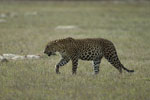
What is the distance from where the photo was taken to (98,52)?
1374 cm

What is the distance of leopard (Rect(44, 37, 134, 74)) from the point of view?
1345cm

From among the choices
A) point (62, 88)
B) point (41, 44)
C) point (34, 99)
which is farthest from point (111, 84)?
point (41, 44)

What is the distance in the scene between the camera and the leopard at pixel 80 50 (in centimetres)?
1345

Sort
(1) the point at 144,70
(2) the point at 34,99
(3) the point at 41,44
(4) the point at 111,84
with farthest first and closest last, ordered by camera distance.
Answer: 1. (3) the point at 41,44
2. (1) the point at 144,70
3. (4) the point at 111,84
4. (2) the point at 34,99

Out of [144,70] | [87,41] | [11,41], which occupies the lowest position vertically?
[11,41]

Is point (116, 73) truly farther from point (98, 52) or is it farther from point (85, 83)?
point (85, 83)

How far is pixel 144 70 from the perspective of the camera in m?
14.8

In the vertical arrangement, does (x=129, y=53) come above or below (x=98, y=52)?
below

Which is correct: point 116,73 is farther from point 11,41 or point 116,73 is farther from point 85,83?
point 11,41

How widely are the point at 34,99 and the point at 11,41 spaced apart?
47.0ft

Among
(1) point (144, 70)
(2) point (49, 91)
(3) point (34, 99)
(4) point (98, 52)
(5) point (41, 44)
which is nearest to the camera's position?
(3) point (34, 99)

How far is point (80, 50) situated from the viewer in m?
13.6

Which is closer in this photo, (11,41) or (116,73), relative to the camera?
(116,73)

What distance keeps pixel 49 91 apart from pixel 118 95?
1883mm
